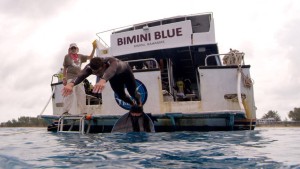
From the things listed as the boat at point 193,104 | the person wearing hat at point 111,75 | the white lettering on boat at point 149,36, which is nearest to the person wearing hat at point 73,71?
the boat at point 193,104

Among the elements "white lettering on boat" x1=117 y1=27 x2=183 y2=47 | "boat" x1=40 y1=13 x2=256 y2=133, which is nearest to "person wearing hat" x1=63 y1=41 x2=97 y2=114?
"boat" x1=40 y1=13 x2=256 y2=133

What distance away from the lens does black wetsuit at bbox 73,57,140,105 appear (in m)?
5.10

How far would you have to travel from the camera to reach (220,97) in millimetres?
7336

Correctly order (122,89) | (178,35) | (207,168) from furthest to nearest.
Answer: (178,35) → (122,89) → (207,168)

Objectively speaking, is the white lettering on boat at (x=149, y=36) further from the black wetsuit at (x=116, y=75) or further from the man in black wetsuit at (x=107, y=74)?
the man in black wetsuit at (x=107, y=74)

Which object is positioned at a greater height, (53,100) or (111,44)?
(111,44)

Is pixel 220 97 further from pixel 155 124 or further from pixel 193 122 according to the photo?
pixel 155 124

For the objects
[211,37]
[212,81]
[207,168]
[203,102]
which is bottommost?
[207,168]

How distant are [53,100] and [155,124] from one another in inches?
154

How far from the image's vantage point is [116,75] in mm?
5926

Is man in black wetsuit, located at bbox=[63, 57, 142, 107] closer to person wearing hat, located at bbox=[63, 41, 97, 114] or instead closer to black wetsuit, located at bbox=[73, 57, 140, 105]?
black wetsuit, located at bbox=[73, 57, 140, 105]

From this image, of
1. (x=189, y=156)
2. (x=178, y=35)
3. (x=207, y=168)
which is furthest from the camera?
(x=178, y=35)

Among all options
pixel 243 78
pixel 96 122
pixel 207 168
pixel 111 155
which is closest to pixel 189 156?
pixel 207 168

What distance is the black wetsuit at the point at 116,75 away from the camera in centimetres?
510
